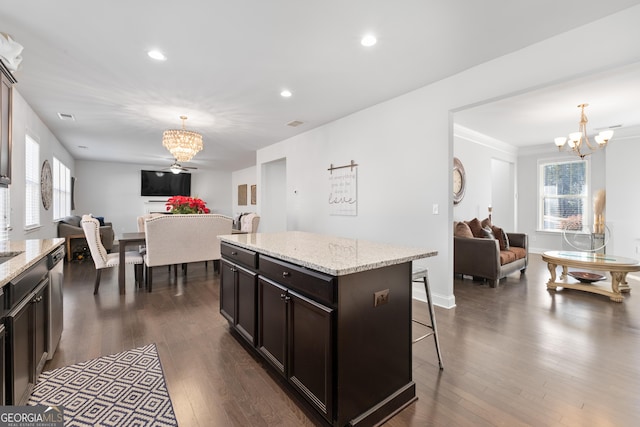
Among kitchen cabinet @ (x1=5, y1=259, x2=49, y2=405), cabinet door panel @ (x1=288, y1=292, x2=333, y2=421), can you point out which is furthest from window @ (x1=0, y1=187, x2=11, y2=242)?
cabinet door panel @ (x1=288, y1=292, x2=333, y2=421)

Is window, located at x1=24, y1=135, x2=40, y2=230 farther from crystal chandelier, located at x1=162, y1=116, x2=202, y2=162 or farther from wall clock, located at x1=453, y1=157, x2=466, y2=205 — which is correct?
wall clock, located at x1=453, y1=157, x2=466, y2=205

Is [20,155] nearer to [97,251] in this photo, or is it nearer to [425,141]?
[97,251]

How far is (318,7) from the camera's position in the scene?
6.94 feet

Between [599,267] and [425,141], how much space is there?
2.66 meters

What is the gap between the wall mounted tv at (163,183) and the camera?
9.76m

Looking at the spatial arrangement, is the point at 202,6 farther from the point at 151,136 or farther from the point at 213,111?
the point at 151,136

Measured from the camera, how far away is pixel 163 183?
33.2 ft

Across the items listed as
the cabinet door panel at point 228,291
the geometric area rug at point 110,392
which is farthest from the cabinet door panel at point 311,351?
the cabinet door panel at point 228,291

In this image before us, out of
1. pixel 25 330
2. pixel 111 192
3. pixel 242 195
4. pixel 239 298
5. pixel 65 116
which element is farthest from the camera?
pixel 242 195

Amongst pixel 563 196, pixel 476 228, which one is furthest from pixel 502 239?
pixel 563 196

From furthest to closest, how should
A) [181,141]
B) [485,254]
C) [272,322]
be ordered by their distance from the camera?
1. [181,141]
2. [485,254]
3. [272,322]

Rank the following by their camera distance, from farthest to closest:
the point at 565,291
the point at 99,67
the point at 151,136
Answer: the point at 151,136 → the point at 565,291 → the point at 99,67

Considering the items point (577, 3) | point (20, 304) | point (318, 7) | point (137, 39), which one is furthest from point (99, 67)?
point (577, 3)

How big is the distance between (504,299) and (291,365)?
3.11m
